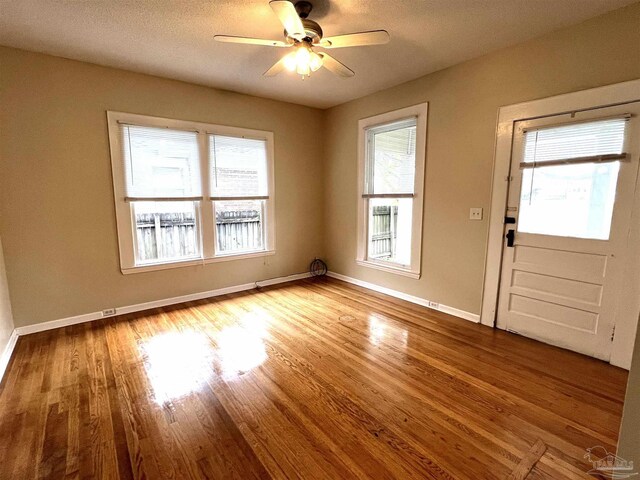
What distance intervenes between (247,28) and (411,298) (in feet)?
10.9

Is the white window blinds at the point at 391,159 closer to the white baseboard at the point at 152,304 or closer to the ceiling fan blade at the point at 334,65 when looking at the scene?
the ceiling fan blade at the point at 334,65

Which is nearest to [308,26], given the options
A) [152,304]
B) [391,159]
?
[391,159]

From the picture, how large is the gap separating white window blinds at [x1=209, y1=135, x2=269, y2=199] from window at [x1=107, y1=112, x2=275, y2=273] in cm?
1

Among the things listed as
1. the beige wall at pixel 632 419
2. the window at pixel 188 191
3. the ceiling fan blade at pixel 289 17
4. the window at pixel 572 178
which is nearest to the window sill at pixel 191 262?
the window at pixel 188 191

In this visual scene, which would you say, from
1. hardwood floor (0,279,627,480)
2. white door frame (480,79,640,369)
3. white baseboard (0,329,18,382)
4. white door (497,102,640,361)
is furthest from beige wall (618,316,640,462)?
white baseboard (0,329,18,382)

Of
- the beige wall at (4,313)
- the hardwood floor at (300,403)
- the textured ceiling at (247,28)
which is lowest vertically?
the hardwood floor at (300,403)

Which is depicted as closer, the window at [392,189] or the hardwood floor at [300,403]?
the hardwood floor at [300,403]

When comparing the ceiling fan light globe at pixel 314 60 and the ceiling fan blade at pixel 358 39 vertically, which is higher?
the ceiling fan blade at pixel 358 39

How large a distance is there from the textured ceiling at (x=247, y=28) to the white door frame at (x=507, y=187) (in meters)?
0.57

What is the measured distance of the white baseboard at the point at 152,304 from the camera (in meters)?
3.02

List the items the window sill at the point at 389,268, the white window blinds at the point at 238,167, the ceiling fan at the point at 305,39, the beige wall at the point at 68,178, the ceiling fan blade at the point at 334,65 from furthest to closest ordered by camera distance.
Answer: the white window blinds at the point at 238,167 → the window sill at the point at 389,268 → the beige wall at the point at 68,178 → the ceiling fan blade at the point at 334,65 → the ceiling fan at the point at 305,39

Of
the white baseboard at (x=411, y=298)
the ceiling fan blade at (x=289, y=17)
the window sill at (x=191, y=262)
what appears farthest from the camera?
the window sill at (x=191, y=262)

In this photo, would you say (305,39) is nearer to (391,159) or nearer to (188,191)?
(391,159)

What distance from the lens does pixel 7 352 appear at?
2.51m
